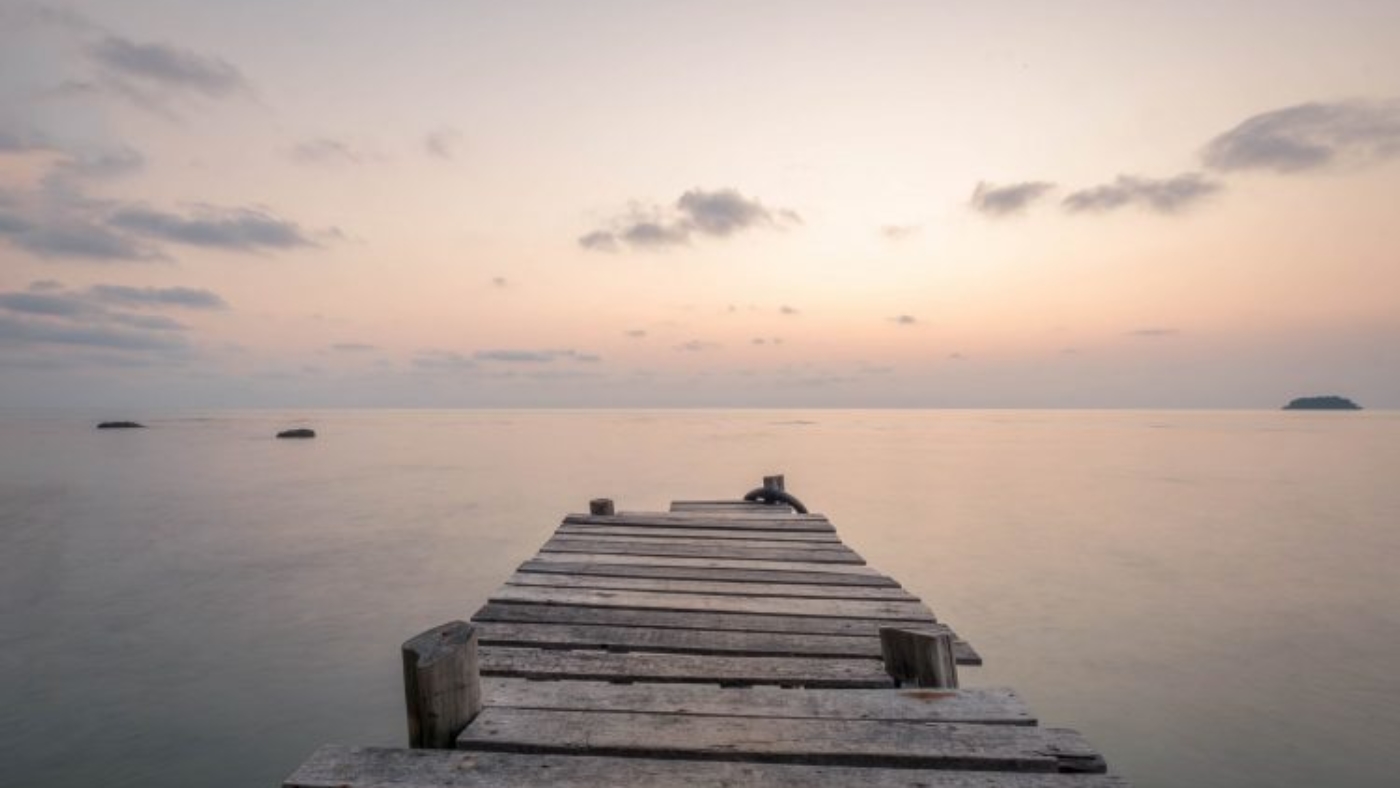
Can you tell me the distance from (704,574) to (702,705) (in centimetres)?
322

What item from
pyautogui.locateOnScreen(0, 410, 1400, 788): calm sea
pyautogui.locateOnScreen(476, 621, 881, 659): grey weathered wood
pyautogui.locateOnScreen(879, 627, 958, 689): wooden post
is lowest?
pyautogui.locateOnScreen(0, 410, 1400, 788): calm sea

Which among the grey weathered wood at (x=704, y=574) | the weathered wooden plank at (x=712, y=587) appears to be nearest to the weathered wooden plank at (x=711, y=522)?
the grey weathered wood at (x=704, y=574)

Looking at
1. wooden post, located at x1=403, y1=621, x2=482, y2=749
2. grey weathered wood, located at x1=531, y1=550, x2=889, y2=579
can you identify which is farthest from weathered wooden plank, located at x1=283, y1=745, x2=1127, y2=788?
grey weathered wood, located at x1=531, y1=550, x2=889, y2=579

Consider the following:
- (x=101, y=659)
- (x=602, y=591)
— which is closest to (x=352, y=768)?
(x=602, y=591)

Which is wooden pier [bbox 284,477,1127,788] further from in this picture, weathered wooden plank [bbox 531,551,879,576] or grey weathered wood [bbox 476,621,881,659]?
weathered wooden plank [bbox 531,551,879,576]

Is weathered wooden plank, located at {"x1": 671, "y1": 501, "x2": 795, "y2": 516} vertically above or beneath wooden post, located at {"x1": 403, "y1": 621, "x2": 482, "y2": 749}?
beneath

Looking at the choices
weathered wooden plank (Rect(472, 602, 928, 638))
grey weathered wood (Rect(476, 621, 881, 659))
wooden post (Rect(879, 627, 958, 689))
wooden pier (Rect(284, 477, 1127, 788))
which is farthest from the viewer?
weathered wooden plank (Rect(472, 602, 928, 638))

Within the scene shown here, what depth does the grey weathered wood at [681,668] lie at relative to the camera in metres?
4.17

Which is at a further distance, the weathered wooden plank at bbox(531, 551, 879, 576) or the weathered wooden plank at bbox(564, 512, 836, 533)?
the weathered wooden plank at bbox(564, 512, 836, 533)

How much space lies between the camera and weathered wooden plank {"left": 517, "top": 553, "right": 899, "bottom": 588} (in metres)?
6.55

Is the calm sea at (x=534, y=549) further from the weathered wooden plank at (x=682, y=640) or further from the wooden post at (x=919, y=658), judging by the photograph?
the wooden post at (x=919, y=658)

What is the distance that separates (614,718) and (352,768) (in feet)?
3.77

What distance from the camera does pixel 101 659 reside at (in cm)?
931

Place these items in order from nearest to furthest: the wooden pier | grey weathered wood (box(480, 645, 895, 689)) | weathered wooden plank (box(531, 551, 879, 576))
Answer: the wooden pier < grey weathered wood (box(480, 645, 895, 689)) < weathered wooden plank (box(531, 551, 879, 576))
